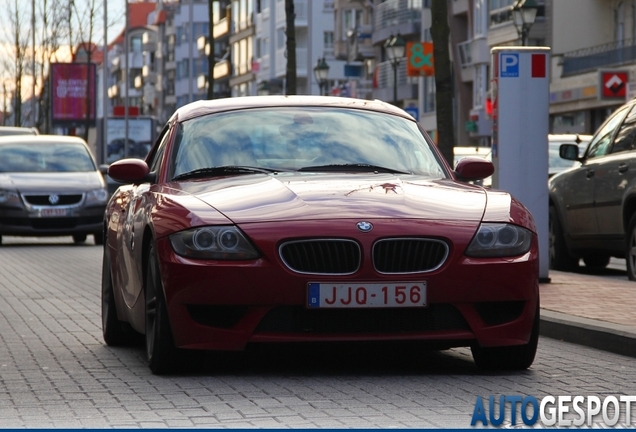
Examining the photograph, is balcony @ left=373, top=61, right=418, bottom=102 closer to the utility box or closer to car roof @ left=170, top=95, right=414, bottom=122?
the utility box

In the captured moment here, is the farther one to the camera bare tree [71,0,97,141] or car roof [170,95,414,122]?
bare tree [71,0,97,141]

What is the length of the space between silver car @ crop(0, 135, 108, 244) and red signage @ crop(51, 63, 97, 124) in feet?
135

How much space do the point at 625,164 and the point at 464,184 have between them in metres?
6.68

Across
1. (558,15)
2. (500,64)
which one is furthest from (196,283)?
(558,15)

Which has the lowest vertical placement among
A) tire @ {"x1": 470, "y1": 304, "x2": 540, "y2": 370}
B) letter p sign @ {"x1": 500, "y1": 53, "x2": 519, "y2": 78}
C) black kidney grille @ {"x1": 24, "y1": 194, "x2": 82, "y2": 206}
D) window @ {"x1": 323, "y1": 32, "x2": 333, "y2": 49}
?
black kidney grille @ {"x1": 24, "y1": 194, "x2": 82, "y2": 206}

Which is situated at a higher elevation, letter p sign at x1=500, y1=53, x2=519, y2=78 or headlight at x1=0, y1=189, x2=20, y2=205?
letter p sign at x1=500, y1=53, x2=519, y2=78

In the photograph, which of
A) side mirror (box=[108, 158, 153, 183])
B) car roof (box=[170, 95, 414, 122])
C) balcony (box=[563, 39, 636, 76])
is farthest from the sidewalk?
balcony (box=[563, 39, 636, 76])

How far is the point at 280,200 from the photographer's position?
801 cm

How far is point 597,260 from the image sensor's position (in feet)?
61.1

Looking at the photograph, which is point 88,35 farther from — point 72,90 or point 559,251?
point 559,251

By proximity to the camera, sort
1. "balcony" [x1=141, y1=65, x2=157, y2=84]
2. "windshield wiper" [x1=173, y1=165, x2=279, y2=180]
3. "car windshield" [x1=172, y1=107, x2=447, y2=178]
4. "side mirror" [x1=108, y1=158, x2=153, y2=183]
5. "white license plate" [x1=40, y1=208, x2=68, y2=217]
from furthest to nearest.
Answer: "balcony" [x1=141, y1=65, x2=157, y2=84] < "white license plate" [x1=40, y1=208, x2=68, y2=217] < "side mirror" [x1=108, y1=158, x2=153, y2=183] < "car windshield" [x1=172, y1=107, x2=447, y2=178] < "windshield wiper" [x1=173, y1=165, x2=279, y2=180]

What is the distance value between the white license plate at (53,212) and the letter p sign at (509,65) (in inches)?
488

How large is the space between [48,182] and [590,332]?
1684 cm

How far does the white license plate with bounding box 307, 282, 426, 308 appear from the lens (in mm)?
7672
